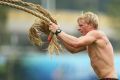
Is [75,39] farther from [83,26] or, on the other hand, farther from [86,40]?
[83,26]

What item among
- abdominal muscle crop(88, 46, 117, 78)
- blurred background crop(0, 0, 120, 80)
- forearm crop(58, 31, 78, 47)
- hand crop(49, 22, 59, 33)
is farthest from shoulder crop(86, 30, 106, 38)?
blurred background crop(0, 0, 120, 80)

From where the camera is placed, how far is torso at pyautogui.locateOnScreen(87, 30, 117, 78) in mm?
14211

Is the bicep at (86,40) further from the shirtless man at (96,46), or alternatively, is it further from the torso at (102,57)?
the torso at (102,57)

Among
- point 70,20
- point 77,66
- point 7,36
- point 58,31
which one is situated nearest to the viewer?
point 58,31

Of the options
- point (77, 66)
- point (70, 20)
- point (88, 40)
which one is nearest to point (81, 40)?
point (88, 40)

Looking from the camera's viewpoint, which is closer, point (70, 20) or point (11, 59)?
point (11, 59)

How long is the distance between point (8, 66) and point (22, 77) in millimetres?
3497

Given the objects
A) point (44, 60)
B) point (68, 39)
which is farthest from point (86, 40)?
point (44, 60)

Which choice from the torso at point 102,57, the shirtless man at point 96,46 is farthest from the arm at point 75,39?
the torso at point 102,57

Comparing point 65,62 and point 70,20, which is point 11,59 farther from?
point 70,20

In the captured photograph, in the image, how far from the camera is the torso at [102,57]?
14211 mm

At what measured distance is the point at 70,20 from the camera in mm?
49906

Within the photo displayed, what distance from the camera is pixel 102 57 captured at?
14219 mm

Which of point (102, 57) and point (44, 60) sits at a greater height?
point (102, 57)
